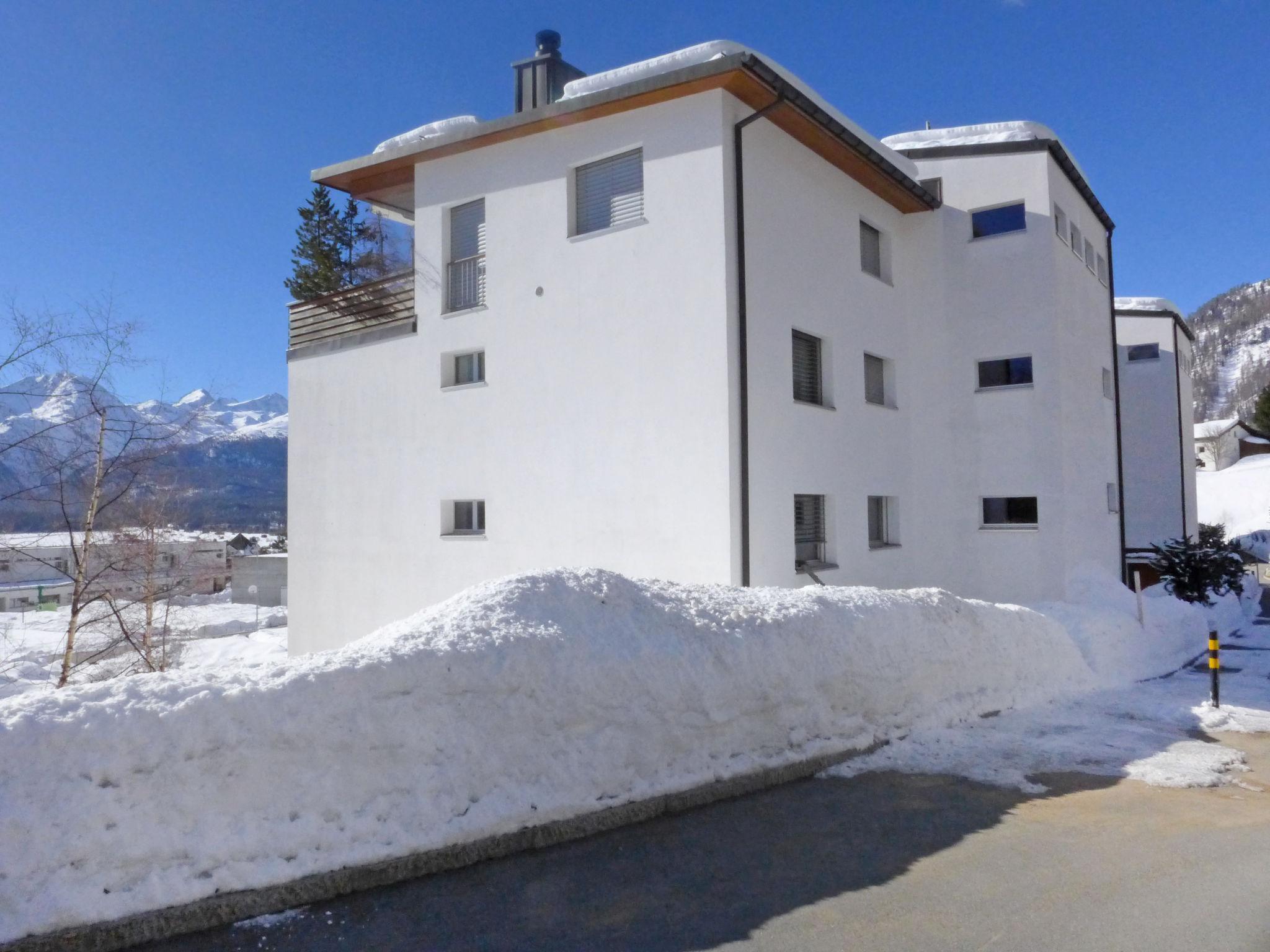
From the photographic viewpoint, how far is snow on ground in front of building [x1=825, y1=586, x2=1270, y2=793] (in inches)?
291

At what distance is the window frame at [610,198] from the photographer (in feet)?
40.9

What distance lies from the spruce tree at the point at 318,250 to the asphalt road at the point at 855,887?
28.7 meters

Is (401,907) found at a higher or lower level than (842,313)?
lower

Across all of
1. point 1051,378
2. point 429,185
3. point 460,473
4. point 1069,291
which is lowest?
point 460,473

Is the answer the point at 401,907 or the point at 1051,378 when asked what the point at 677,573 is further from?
the point at 1051,378

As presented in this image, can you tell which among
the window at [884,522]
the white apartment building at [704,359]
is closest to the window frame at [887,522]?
the window at [884,522]

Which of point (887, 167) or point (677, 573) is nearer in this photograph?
point (677, 573)

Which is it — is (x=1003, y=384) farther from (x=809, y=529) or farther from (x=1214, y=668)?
(x=1214, y=668)

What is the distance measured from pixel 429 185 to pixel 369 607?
287 inches

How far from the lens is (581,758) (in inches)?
234

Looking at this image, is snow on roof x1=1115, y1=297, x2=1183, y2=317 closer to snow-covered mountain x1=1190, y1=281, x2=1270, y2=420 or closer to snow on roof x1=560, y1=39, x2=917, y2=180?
snow on roof x1=560, y1=39, x2=917, y2=180

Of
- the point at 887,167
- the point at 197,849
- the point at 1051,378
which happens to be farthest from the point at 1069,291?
the point at 197,849

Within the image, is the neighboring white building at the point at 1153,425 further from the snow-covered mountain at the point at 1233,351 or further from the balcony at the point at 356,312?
the snow-covered mountain at the point at 1233,351

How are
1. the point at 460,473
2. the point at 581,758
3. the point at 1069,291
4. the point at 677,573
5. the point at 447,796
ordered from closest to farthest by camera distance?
the point at 447,796 → the point at 581,758 → the point at 677,573 → the point at 460,473 → the point at 1069,291
